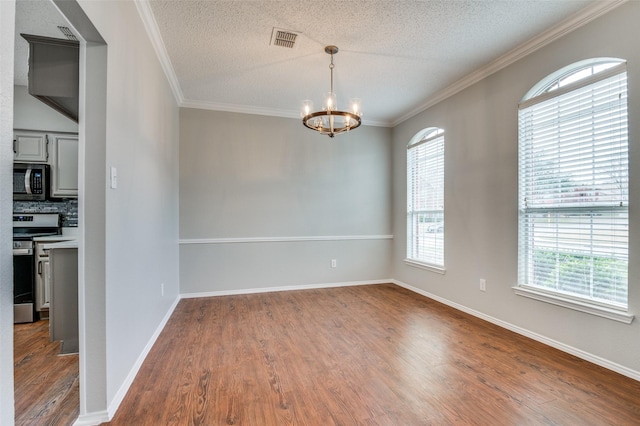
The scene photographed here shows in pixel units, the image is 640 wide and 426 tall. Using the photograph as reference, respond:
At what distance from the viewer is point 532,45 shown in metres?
2.67

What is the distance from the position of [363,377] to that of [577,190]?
2.28m

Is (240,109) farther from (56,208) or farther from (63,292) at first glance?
(63,292)

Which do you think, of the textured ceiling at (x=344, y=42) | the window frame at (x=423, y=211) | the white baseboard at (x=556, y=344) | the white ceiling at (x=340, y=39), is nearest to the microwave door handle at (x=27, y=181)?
the white ceiling at (x=340, y=39)

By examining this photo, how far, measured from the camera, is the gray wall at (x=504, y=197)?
2.07 meters

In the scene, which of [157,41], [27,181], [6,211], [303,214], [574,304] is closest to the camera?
[6,211]

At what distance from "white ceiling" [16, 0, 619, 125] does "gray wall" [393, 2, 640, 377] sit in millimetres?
187

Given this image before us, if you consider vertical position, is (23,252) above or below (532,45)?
below

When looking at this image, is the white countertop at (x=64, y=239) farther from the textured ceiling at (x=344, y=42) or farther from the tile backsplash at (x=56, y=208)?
the textured ceiling at (x=344, y=42)

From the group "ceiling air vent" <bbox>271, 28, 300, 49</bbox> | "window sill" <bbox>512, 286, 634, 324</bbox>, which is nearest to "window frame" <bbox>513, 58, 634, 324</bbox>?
"window sill" <bbox>512, 286, 634, 324</bbox>

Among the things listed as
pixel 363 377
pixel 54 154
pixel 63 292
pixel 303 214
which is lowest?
pixel 363 377

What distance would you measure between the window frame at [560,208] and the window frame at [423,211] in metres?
1.07

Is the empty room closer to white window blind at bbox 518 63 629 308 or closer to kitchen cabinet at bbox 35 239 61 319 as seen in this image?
white window blind at bbox 518 63 629 308

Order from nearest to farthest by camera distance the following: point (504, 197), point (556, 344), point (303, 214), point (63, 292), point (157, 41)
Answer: point (63, 292), point (556, 344), point (157, 41), point (504, 197), point (303, 214)

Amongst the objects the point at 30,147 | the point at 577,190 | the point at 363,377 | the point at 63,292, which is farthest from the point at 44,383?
the point at 577,190
